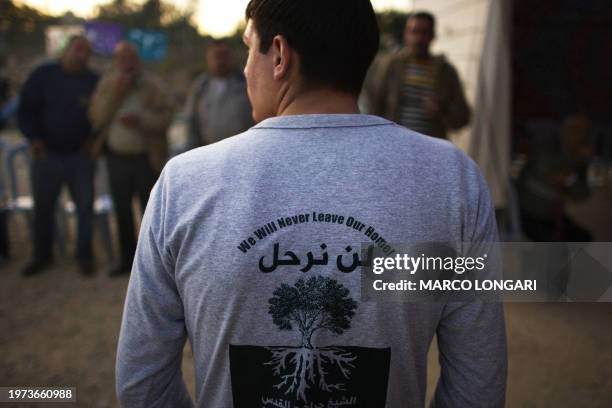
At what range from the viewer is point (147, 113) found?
4.57 meters

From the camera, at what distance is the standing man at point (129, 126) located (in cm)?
451

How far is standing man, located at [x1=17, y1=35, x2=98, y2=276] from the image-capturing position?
461cm

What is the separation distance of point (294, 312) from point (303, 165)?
283 mm

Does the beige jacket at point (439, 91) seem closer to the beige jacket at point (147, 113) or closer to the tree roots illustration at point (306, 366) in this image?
the beige jacket at point (147, 113)

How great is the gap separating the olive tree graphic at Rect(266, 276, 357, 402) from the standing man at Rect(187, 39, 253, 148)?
145 inches

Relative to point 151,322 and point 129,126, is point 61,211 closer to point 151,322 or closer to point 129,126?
point 129,126

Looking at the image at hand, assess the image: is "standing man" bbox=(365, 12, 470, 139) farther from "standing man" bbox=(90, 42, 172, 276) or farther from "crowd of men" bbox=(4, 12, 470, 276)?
"standing man" bbox=(90, 42, 172, 276)

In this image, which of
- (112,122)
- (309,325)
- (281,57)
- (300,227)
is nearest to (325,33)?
(281,57)

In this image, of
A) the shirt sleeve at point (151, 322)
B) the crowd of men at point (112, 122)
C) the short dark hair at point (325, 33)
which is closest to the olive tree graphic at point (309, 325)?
the shirt sleeve at point (151, 322)

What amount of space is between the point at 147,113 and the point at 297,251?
397 cm

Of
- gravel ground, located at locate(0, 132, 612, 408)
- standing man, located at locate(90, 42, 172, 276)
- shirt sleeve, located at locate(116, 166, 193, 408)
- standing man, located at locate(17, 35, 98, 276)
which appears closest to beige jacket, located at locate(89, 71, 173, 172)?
standing man, located at locate(90, 42, 172, 276)

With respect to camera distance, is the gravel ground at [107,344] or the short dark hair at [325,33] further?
the gravel ground at [107,344]

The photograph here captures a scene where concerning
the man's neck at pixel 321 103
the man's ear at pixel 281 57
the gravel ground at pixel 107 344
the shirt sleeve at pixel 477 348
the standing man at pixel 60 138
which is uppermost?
the standing man at pixel 60 138

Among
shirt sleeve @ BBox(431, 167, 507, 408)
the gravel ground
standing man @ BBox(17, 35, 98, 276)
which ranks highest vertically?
standing man @ BBox(17, 35, 98, 276)
